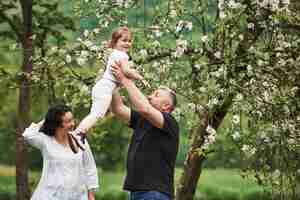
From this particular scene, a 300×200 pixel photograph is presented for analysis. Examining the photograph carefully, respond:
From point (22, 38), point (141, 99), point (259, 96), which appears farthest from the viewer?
point (22, 38)

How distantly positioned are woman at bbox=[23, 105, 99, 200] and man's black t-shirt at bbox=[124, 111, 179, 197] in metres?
0.98

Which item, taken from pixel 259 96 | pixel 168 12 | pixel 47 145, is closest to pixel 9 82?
pixel 168 12

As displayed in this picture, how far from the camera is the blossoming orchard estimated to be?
9.27 meters

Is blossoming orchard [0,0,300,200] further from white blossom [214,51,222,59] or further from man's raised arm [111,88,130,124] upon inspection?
man's raised arm [111,88,130,124]

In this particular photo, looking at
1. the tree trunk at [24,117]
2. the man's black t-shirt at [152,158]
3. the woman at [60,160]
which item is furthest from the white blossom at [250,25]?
the tree trunk at [24,117]

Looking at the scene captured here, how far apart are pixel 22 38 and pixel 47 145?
942 cm

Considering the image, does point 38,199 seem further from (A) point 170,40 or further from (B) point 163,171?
(A) point 170,40

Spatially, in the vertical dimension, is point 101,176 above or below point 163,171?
below

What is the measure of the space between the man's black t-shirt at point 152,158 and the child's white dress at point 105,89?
47cm

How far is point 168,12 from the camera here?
9664 mm

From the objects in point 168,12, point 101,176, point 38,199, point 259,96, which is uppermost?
point 168,12

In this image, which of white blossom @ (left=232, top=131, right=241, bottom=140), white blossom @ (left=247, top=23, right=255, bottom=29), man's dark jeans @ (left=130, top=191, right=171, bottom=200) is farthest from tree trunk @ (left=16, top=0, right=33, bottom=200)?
man's dark jeans @ (left=130, top=191, right=171, bottom=200)

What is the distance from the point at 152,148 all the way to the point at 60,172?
4.06ft

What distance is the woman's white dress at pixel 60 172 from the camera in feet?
24.4
